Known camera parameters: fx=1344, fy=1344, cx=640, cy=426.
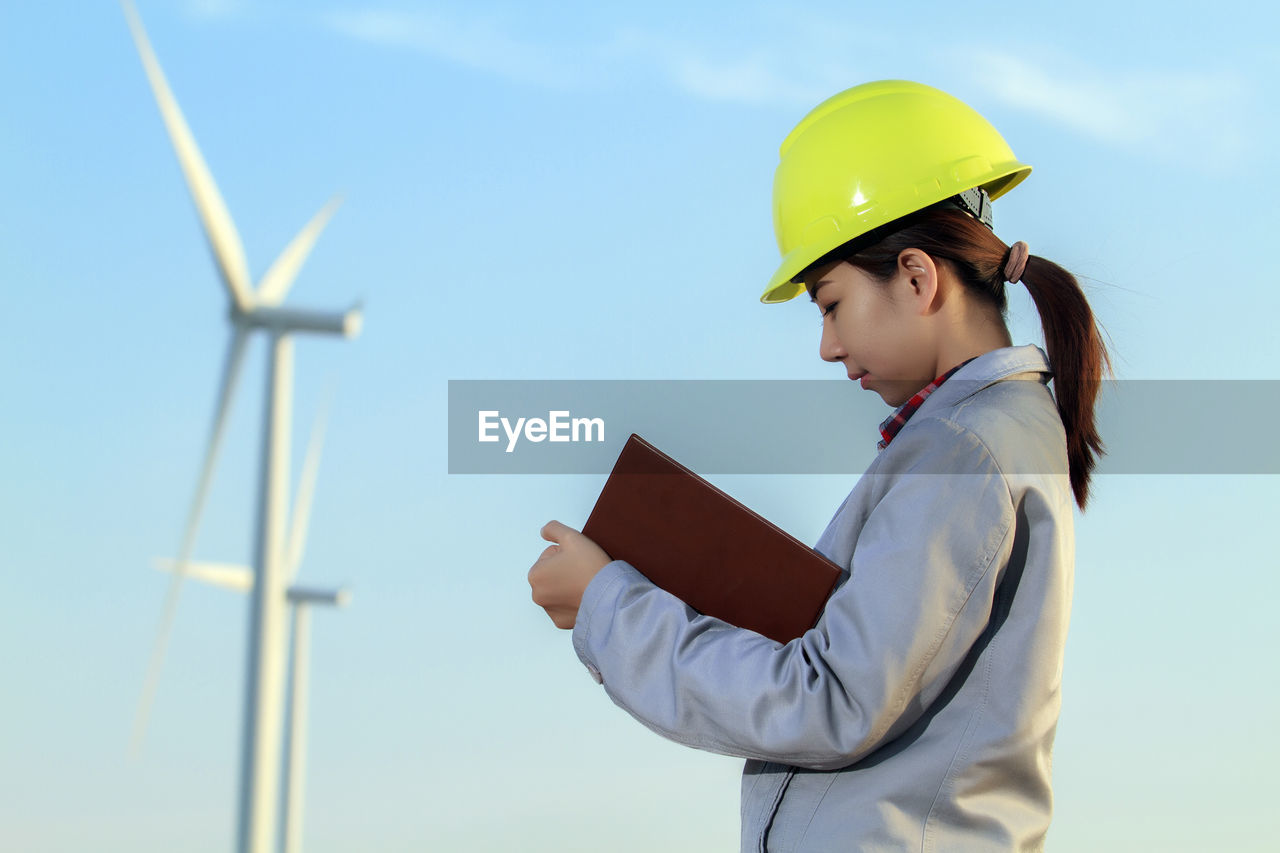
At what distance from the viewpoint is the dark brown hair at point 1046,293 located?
3.69m

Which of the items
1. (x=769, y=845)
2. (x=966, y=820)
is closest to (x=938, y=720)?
(x=966, y=820)

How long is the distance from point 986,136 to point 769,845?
216cm

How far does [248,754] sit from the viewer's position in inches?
798

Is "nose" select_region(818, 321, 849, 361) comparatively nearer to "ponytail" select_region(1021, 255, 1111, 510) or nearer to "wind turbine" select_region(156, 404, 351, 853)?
"ponytail" select_region(1021, 255, 1111, 510)

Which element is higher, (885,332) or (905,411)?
(885,332)

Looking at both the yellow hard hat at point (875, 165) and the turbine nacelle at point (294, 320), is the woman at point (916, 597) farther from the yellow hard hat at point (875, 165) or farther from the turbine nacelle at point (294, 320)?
the turbine nacelle at point (294, 320)

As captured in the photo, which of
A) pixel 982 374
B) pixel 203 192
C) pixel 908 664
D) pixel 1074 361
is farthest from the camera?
pixel 203 192

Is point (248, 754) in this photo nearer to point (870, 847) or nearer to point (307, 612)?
point (307, 612)

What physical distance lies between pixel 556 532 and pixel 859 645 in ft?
3.15

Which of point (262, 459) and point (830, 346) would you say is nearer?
point (830, 346)

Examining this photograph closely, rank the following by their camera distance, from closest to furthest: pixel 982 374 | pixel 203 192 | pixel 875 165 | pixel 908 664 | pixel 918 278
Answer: pixel 908 664, pixel 982 374, pixel 918 278, pixel 875 165, pixel 203 192

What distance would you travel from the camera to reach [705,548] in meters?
3.50

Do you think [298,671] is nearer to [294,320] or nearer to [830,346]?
[294,320]

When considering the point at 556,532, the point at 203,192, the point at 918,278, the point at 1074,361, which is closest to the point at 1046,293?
the point at 1074,361
